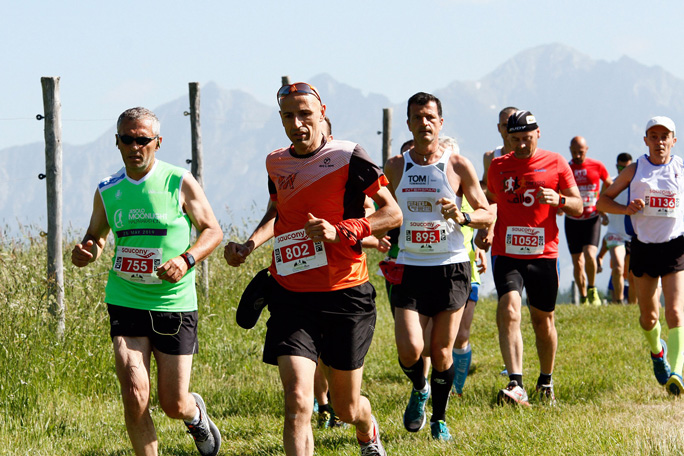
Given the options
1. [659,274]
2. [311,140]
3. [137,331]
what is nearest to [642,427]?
[659,274]

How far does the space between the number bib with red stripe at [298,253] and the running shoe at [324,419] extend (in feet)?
6.74

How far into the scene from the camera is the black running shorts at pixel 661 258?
701 centimetres

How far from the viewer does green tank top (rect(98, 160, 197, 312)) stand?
480cm

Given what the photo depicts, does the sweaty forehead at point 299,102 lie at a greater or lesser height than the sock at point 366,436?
greater

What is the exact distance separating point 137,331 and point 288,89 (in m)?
1.58

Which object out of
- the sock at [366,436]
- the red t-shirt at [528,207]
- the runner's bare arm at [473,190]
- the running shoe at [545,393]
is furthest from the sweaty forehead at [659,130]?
the sock at [366,436]

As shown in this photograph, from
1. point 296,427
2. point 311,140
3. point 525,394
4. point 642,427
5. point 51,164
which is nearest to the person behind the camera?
point 296,427

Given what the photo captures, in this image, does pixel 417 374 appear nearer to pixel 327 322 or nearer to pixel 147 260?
pixel 327 322

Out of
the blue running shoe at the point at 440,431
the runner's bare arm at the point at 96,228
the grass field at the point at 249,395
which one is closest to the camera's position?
the runner's bare arm at the point at 96,228

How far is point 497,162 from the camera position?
7.23 meters

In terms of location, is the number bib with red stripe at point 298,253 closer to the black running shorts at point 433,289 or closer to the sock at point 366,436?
the sock at point 366,436

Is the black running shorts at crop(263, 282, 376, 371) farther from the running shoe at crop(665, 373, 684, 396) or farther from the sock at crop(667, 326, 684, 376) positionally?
the sock at crop(667, 326, 684, 376)

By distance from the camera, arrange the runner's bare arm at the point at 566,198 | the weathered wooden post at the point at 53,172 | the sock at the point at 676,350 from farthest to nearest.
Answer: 1. the weathered wooden post at the point at 53,172
2. the sock at the point at 676,350
3. the runner's bare arm at the point at 566,198

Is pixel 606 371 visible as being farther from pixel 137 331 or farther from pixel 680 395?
pixel 137 331
